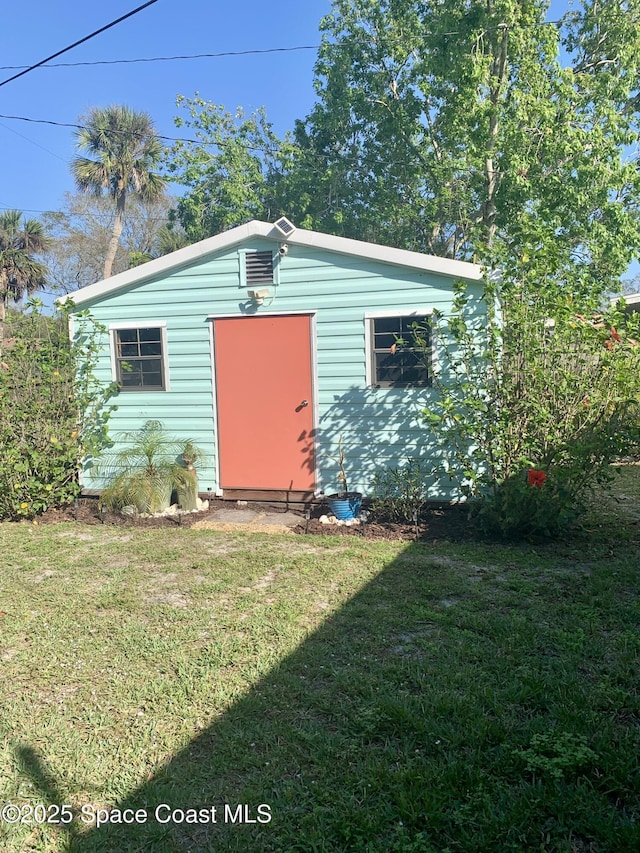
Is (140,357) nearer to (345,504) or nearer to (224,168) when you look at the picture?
(345,504)

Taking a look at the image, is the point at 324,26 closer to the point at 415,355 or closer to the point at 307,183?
the point at 307,183

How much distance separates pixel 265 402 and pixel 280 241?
1814mm

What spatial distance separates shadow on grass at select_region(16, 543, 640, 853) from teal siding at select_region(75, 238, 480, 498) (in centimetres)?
332

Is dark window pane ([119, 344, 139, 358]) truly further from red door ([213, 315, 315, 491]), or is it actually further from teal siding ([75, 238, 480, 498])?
red door ([213, 315, 315, 491])

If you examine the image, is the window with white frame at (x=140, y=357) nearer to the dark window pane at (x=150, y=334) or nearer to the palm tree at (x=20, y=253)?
the dark window pane at (x=150, y=334)

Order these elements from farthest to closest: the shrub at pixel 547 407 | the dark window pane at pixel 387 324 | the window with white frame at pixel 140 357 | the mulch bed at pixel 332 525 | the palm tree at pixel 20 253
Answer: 1. the palm tree at pixel 20 253
2. the window with white frame at pixel 140 357
3. the dark window pane at pixel 387 324
4. the mulch bed at pixel 332 525
5. the shrub at pixel 547 407

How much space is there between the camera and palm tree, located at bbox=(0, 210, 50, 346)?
18.8 m

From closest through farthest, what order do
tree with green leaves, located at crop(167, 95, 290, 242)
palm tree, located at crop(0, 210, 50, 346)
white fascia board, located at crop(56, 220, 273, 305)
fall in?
white fascia board, located at crop(56, 220, 273, 305) → palm tree, located at crop(0, 210, 50, 346) → tree with green leaves, located at crop(167, 95, 290, 242)

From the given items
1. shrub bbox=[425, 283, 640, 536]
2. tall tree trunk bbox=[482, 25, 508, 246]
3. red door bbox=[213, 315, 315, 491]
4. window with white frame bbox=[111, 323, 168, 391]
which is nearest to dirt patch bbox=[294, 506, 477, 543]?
shrub bbox=[425, 283, 640, 536]

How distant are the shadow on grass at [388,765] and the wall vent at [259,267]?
15.0ft

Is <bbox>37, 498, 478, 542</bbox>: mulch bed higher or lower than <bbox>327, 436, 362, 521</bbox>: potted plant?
lower

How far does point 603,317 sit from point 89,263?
2889cm

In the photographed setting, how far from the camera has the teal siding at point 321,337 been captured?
6461mm

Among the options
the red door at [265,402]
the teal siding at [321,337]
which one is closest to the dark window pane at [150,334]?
the teal siding at [321,337]
